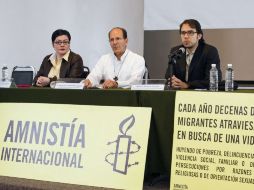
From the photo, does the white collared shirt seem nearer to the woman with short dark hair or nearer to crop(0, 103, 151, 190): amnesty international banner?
the woman with short dark hair

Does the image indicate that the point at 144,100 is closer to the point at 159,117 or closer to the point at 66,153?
the point at 159,117

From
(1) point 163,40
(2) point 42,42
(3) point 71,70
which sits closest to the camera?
(3) point 71,70

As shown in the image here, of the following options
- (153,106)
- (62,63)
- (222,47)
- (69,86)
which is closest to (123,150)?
(153,106)

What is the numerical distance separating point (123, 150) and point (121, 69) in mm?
1269

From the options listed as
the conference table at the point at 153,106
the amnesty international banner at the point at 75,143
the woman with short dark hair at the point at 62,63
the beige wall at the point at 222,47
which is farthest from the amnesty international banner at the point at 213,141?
the beige wall at the point at 222,47

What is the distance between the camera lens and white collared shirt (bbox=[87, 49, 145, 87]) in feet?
11.1

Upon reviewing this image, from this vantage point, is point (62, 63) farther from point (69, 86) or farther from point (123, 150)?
point (123, 150)

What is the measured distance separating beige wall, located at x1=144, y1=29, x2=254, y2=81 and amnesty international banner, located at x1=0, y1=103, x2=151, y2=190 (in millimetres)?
2340

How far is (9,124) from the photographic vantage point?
8.39ft

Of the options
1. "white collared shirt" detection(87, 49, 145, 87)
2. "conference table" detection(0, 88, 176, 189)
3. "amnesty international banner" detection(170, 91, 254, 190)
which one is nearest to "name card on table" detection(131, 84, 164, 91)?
"conference table" detection(0, 88, 176, 189)

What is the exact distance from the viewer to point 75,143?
240cm

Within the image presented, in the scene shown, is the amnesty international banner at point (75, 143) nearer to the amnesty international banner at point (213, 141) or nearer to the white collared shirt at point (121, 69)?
the amnesty international banner at point (213, 141)

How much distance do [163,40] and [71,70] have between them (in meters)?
1.41

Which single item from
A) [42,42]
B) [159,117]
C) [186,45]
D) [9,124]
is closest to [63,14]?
[42,42]
